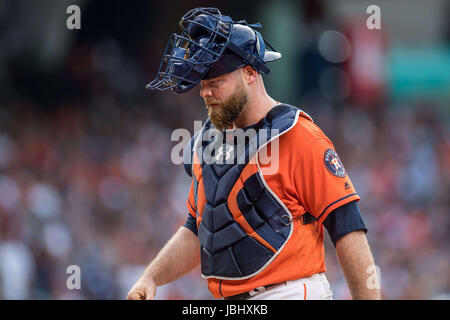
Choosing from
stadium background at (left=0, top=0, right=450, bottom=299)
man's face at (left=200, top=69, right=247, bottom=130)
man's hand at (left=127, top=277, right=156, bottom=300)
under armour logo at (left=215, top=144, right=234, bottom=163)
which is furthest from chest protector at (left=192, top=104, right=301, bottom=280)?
stadium background at (left=0, top=0, right=450, bottom=299)

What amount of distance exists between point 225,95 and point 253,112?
0.52ft

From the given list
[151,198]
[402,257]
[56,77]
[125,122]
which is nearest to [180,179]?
[151,198]

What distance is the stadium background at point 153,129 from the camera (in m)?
8.50

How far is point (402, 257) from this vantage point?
9.08m

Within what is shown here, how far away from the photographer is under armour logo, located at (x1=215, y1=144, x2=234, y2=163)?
2.84 meters

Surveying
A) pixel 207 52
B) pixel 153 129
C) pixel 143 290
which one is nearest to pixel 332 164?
pixel 207 52

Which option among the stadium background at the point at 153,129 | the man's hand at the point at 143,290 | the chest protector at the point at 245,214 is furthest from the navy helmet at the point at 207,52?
the stadium background at the point at 153,129

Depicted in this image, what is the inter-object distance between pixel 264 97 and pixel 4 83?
10.7 metres

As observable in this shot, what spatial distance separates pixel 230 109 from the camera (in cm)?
277

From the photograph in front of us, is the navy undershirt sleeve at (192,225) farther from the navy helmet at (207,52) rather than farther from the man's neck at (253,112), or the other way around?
the navy helmet at (207,52)

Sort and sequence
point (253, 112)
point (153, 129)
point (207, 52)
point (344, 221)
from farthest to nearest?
point (153, 129) → point (253, 112) → point (207, 52) → point (344, 221)

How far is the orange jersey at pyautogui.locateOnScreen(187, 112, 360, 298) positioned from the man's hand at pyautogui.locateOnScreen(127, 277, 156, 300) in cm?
38

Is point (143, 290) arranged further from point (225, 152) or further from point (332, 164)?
point (332, 164)
